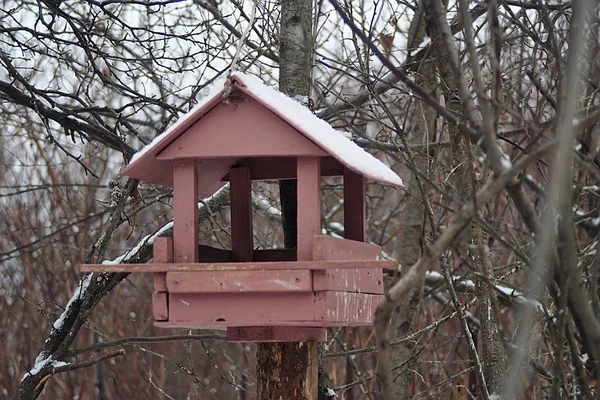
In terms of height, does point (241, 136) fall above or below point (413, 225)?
above

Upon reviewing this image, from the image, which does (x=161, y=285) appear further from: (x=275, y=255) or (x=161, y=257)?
(x=275, y=255)

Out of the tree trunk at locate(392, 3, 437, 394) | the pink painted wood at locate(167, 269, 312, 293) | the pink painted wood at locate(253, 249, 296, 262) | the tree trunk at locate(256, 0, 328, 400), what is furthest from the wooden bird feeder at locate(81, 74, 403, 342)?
the tree trunk at locate(392, 3, 437, 394)

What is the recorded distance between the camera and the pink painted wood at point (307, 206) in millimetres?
2422

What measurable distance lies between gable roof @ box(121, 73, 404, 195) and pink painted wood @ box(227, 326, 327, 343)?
59cm

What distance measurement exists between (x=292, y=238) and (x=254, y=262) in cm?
62

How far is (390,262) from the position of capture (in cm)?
213

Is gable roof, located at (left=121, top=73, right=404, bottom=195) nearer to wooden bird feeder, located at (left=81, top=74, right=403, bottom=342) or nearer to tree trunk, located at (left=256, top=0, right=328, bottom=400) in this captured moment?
wooden bird feeder, located at (left=81, top=74, right=403, bottom=342)

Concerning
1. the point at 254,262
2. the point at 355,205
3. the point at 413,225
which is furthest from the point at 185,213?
the point at 413,225

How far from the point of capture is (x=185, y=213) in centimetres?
253

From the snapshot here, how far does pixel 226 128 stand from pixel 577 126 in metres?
1.20

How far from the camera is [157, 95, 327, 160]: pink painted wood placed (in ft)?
8.04

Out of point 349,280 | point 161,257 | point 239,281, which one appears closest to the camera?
point 239,281

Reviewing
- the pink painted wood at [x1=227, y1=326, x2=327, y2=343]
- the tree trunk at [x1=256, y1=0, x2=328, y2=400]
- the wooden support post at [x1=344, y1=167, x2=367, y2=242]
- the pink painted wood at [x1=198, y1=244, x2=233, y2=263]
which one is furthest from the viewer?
the wooden support post at [x1=344, y1=167, x2=367, y2=242]

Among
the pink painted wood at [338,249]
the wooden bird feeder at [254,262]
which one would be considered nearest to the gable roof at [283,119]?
the wooden bird feeder at [254,262]
